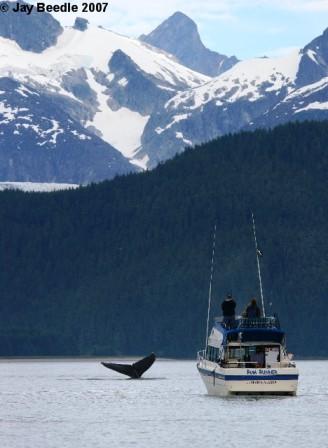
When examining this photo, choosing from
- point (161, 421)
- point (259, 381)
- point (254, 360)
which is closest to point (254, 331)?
point (254, 360)

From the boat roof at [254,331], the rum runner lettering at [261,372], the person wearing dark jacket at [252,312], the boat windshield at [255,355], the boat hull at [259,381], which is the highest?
the person wearing dark jacket at [252,312]

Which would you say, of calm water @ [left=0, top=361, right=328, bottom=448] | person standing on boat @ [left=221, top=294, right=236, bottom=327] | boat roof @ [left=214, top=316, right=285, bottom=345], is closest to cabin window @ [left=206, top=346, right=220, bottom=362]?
person standing on boat @ [left=221, top=294, right=236, bottom=327]

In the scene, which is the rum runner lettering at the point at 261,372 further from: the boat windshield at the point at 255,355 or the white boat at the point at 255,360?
the boat windshield at the point at 255,355

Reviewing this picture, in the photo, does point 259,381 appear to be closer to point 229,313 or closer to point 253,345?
point 253,345

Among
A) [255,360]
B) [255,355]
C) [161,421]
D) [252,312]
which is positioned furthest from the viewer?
[252,312]

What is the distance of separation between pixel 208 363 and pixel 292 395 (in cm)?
1152

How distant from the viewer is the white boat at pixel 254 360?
14525 centimetres

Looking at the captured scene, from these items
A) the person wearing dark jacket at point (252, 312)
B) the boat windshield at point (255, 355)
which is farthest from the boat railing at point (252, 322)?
the boat windshield at point (255, 355)

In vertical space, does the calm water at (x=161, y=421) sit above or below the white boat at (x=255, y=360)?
below

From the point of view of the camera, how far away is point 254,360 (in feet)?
485

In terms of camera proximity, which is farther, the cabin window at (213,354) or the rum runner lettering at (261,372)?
the cabin window at (213,354)

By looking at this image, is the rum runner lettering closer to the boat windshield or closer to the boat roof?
the boat windshield

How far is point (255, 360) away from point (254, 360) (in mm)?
83

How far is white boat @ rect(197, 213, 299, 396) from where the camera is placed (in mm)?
145250
